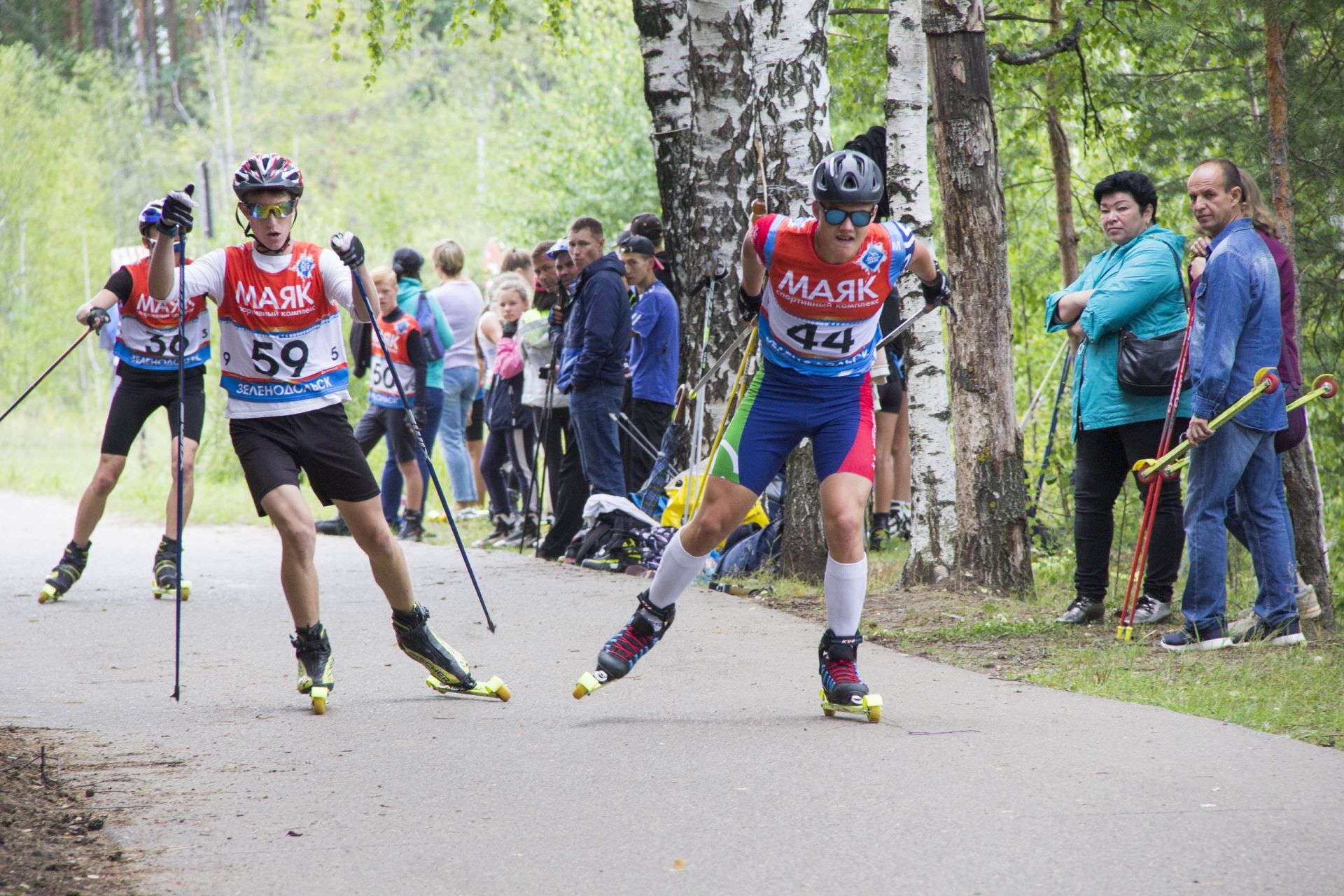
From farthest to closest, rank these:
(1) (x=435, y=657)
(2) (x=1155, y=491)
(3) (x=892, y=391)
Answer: (3) (x=892, y=391) → (2) (x=1155, y=491) → (1) (x=435, y=657)

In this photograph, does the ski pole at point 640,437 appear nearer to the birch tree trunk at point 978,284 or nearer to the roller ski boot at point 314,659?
the birch tree trunk at point 978,284

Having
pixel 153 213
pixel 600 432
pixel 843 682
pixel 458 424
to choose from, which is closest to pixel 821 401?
pixel 843 682

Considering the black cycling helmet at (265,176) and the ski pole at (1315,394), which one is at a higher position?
the black cycling helmet at (265,176)

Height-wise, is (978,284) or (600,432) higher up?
(978,284)

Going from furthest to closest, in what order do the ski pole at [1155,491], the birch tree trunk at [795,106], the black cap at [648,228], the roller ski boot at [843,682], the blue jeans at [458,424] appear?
the blue jeans at [458,424], the black cap at [648,228], the birch tree trunk at [795,106], the ski pole at [1155,491], the roller ski boot at [843,682]

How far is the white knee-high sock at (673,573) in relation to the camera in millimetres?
5949

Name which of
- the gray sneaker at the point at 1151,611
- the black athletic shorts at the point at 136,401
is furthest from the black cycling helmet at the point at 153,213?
the gray sneaker at the point at 1151,611

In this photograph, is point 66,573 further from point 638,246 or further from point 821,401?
point 821,401

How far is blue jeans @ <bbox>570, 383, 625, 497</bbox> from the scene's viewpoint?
10.0 metres

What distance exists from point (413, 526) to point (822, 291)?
24.8 ft

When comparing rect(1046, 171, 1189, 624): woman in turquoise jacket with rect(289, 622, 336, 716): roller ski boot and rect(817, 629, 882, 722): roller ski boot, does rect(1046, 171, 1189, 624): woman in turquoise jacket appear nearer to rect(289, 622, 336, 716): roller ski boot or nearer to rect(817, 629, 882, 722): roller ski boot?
rect(817, 629, 882, 722): roller ski boot

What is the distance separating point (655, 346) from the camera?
10461 mm

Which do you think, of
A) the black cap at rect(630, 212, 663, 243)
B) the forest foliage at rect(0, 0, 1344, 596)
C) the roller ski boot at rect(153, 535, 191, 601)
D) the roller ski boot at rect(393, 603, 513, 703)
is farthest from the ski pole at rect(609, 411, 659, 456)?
the roller ski boot at rect(393, 603, 513, 703)

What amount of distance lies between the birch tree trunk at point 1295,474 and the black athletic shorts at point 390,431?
697cm
